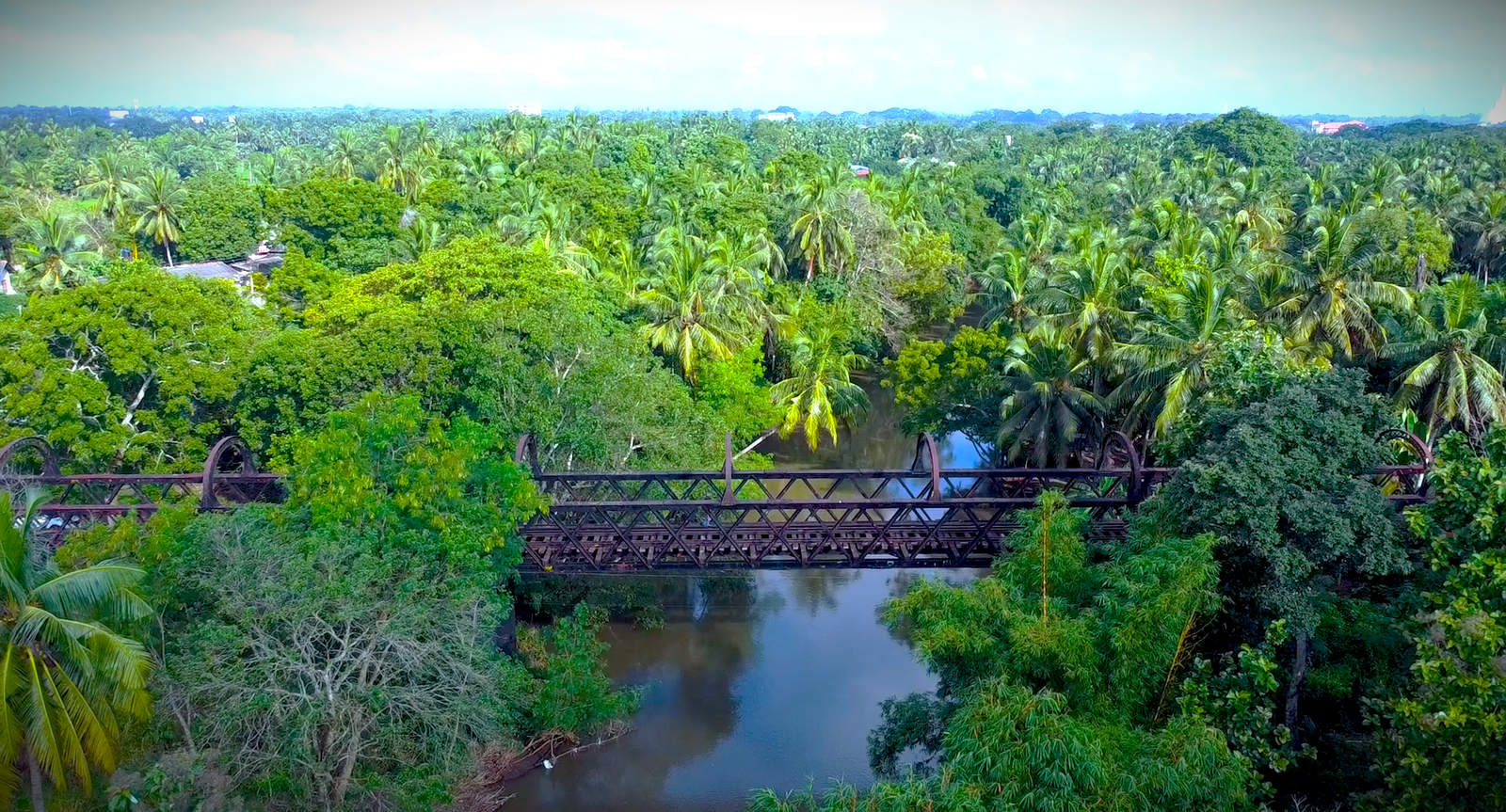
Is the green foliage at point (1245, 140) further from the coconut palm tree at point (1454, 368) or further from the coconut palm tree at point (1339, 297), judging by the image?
the coconut palm tree at point (1454, 368)

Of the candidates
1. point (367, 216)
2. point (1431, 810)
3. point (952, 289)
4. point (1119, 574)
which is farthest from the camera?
point (367, 216)

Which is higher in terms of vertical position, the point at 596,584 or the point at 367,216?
the point at 367,216

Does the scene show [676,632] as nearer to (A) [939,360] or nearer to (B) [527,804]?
(B) [527,804]

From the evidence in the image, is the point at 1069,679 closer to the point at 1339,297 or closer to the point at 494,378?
the point at 494,378

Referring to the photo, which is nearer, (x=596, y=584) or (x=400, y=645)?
(x=400, y=645)

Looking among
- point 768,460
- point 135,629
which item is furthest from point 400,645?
point 768,460

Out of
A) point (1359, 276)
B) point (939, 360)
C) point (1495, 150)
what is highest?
point (1495, 150)

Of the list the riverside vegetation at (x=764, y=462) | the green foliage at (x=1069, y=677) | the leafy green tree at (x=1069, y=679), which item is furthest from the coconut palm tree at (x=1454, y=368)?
the leafy green tree at (x=1069, y=679)
